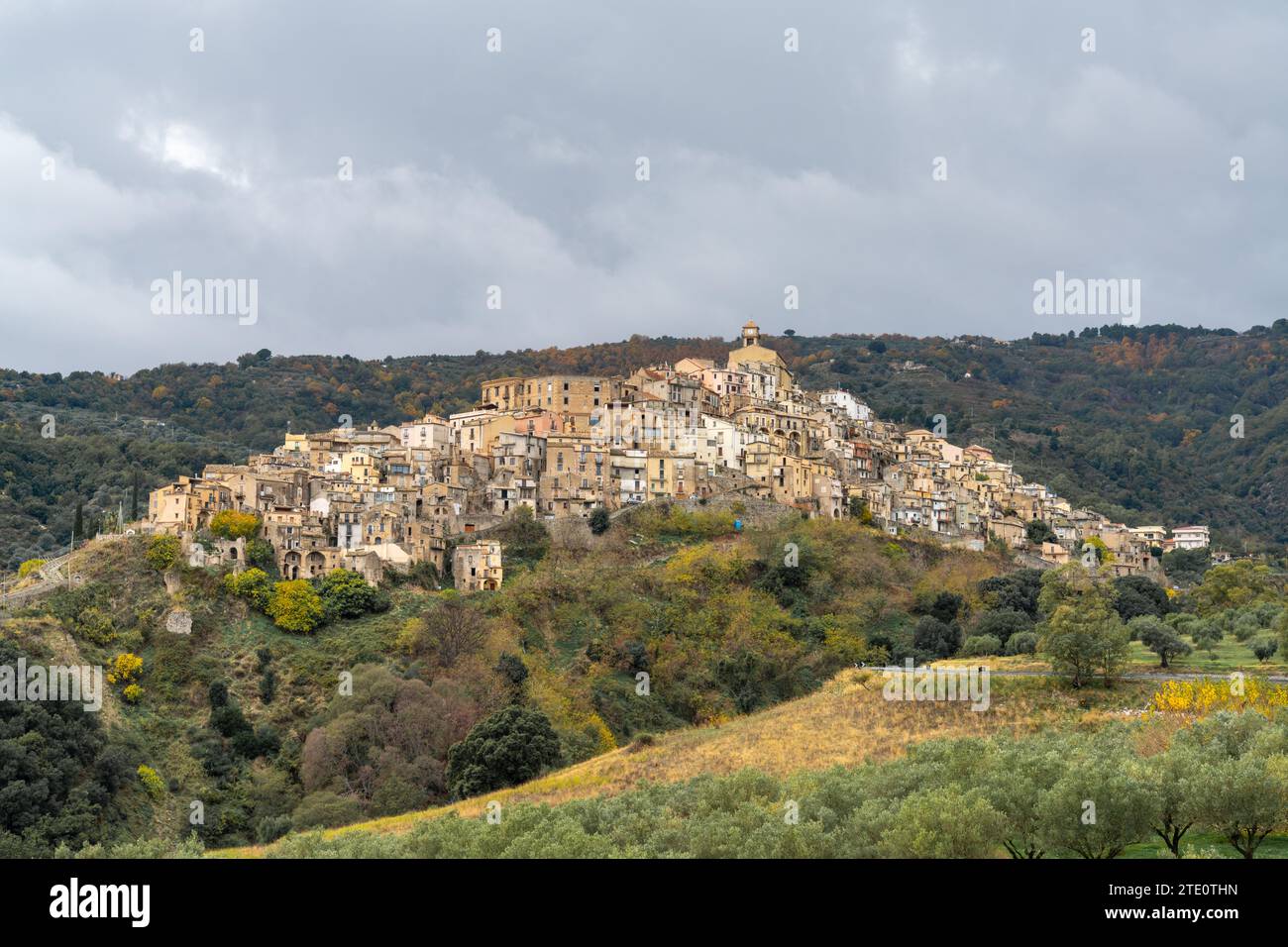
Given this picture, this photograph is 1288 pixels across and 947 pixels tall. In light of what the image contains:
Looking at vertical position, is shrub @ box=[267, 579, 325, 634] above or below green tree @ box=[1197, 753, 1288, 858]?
above

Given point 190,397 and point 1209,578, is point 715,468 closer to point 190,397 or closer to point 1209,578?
point 1209,578

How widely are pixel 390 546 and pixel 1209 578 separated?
→ 3462 centimetres

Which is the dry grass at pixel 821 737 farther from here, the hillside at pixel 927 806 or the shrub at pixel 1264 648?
the shrub at pixel 1264 648

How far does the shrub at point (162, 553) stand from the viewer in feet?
197

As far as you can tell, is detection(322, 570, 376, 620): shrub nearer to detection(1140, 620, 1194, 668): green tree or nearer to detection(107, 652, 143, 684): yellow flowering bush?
detection(107, 652, 143, 684): yellow flowering bush

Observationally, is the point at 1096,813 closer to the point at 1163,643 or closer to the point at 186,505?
the point at 1163,643

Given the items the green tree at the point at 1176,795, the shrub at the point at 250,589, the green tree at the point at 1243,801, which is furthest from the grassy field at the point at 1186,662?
the shrub at the point at 250,589

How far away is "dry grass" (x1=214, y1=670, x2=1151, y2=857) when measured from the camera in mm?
38625

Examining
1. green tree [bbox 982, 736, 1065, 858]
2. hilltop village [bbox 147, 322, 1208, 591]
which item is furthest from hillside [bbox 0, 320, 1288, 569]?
green tree [bbox 982, 736, 1065, 858]

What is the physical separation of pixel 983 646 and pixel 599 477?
22367mm

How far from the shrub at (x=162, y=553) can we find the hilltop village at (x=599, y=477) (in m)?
0.79

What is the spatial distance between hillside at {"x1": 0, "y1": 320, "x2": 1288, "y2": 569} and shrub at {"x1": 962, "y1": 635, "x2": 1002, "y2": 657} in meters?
48.3

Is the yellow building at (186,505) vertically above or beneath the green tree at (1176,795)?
above

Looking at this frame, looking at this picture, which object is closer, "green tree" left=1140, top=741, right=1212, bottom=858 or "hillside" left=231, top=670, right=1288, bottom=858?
"hillside" left=231, top=670, right=1288, bottom=858
